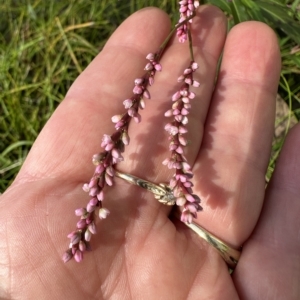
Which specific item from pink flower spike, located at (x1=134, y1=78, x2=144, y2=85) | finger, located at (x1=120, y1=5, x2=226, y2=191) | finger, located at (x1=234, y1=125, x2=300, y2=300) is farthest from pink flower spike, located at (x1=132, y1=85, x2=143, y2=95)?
finger, located at (x1=234, y1=125, x2=300, y2=300)

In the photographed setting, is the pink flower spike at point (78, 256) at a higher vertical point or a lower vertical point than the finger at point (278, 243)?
higher

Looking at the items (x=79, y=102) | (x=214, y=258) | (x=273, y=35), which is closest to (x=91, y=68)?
(x=79, y=102)

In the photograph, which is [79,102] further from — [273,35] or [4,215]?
[273,35]

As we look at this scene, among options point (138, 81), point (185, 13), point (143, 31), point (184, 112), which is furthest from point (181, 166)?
point (143, 31)

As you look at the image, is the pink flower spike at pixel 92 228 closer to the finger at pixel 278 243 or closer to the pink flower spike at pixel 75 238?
the pink flower spike at pixel 75 238

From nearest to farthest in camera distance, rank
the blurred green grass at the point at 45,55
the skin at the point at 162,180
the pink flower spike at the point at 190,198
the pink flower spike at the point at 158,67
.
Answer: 1. the pink flower spike at the point at 190,198
2. the skin at the point at 162,180
3. the pink flower spike at the point at 158,67
4. the blurred green grass at the point at 45,55

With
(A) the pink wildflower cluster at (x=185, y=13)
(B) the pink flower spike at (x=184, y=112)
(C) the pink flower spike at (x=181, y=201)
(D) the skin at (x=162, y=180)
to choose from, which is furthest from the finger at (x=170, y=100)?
(C) the pink flower spike at (x=181, y=201)
